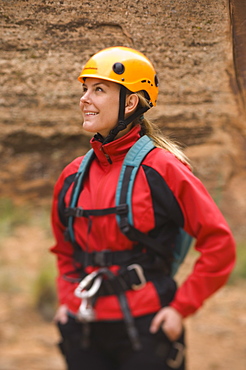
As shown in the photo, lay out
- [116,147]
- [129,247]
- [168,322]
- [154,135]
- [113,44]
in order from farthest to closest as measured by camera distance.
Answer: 1. [113,44]
2. [154,135]
3. [116,147]
4. [129,247]
5. [168,322]

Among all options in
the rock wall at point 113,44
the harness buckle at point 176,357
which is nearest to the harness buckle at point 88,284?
the harness buckle at point 176,357

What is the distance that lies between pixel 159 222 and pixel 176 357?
50 cm

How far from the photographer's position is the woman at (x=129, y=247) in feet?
5.80

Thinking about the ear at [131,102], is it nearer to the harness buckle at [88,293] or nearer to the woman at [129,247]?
the woman at [129,247]

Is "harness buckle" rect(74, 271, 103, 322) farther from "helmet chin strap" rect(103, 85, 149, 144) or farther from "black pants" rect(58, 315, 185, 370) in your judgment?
"helmet chin strap" rect(103, 85, 149, 144)

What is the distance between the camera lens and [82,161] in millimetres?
2064

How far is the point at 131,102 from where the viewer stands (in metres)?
2.01

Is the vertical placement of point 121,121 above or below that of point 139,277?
above

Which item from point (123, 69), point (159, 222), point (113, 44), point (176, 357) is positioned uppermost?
point (113, 44)

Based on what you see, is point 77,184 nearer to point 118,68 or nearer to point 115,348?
point 118,68

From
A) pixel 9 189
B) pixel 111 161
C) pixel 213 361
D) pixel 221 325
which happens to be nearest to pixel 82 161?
pixel 111 161

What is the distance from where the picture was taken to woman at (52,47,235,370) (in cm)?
177

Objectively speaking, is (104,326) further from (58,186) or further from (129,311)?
(58,186)

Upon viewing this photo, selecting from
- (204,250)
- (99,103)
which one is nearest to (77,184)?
(99,103)
